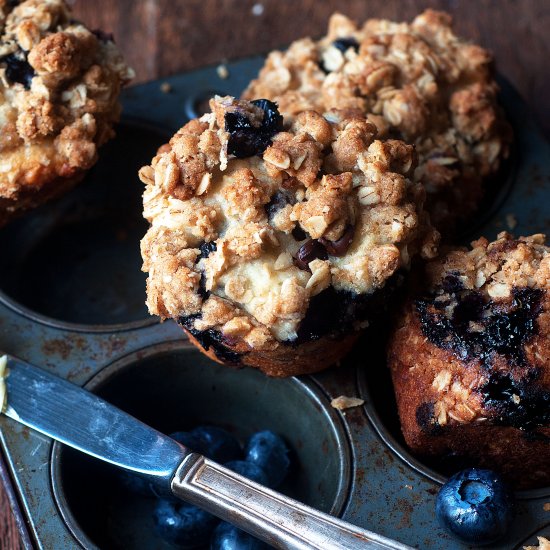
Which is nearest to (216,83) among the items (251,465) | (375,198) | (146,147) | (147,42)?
(146,147)

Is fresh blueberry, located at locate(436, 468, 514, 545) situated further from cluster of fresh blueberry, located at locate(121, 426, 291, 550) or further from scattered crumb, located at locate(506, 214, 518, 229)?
scattered crumb, located at locate(506, 214, 518, 229)

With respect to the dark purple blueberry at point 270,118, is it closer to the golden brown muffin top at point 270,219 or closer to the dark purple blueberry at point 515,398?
Result: the golden brown muffin top at point 270,219

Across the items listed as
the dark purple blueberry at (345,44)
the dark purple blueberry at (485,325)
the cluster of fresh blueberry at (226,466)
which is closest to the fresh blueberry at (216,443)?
the cluster of fresh blueberry at (226,466)

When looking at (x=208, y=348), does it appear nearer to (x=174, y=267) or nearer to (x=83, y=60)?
(x=174, y=267)

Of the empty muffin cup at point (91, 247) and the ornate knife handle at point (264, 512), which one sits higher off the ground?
the ornate knife handle at point (264, 512)

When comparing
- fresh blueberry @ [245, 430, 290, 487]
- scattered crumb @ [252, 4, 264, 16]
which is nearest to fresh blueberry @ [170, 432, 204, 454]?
fresh blueberry @ [245, 430, 290, 487]

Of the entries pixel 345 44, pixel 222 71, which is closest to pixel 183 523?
pixel 345 44
